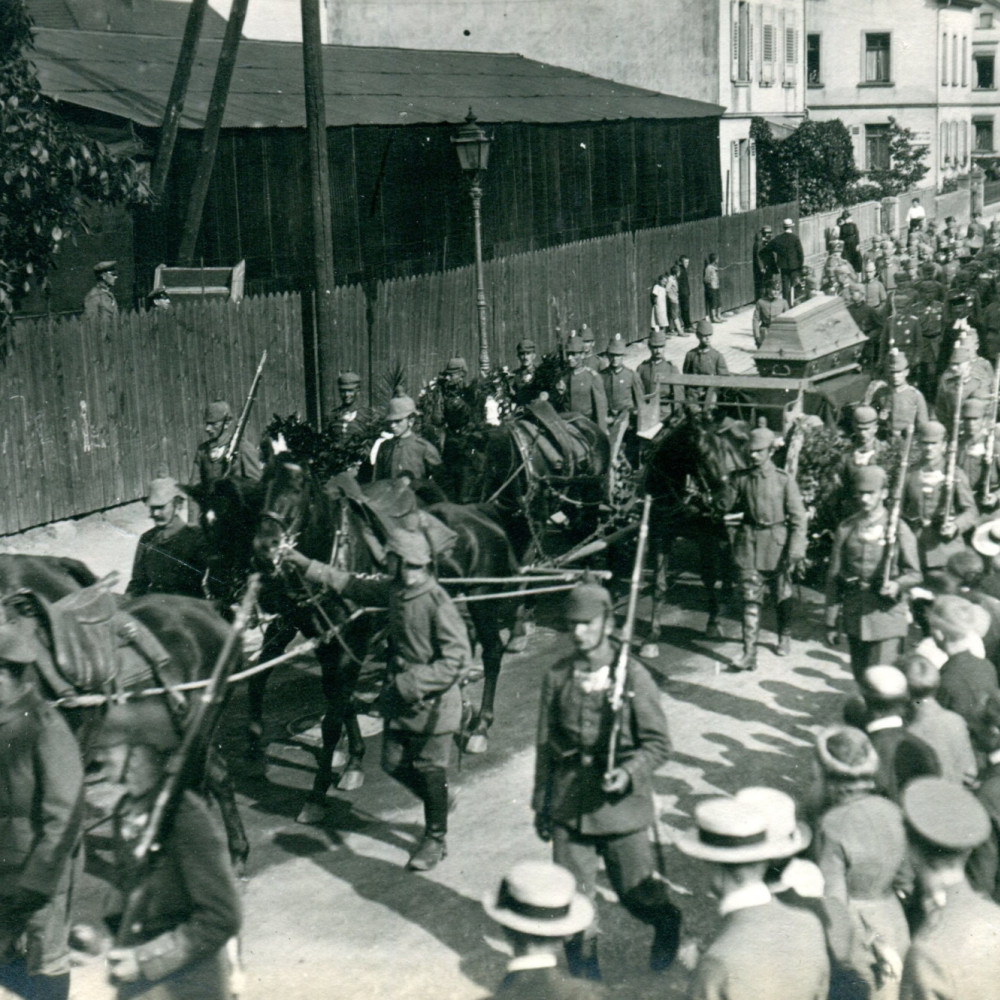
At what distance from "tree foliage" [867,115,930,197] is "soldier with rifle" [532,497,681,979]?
4416 cm

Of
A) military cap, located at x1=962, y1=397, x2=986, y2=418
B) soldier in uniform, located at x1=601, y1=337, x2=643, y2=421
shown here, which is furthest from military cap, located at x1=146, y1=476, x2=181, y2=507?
military cap, located at x1=962, y1=397, x2=986, y2=418

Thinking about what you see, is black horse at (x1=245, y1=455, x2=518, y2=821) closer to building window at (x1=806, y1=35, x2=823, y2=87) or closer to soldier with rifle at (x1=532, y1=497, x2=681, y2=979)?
soldier with rifle at (x1=532, y1=497, x2=681, y2=979)

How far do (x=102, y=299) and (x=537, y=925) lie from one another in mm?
12791

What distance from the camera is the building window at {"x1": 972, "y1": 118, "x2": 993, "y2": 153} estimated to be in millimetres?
71312

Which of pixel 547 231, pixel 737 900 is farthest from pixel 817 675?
pixel 547 231

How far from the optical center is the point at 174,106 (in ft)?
59.6

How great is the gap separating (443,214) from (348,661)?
18.1 metres

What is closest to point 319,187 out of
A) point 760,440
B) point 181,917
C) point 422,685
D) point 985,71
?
point 760,440

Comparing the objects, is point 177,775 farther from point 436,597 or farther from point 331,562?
point 331,562

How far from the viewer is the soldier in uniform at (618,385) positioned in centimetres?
1540

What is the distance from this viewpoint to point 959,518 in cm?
1101

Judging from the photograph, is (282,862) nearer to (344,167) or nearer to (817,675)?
(817,675)

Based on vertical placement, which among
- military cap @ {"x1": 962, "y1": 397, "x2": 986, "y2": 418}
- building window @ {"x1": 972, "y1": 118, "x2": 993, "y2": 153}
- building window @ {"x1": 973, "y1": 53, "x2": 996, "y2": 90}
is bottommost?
military cap @ {"x1": 962, "y1": 397, "x2": 986, "y2": 418}

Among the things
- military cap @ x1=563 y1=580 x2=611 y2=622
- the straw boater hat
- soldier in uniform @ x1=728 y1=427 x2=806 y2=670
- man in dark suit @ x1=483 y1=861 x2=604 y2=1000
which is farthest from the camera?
soldier in uniform @ x1=728 y1=427 x2=806 y2=670
